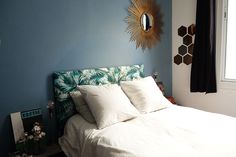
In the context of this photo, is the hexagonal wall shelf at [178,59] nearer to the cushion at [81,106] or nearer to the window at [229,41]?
the window at [229,41]

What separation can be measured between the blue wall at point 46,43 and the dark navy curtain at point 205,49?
1.08 m

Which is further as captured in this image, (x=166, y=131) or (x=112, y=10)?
(x=112, y=10)

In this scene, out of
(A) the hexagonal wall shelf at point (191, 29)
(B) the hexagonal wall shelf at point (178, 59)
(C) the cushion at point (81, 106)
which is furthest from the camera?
(B) the hexagonal wall shelf at point (178, 59)

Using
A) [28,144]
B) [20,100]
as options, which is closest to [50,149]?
[28,144]

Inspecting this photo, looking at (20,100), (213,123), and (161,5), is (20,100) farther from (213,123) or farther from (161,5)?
(161,5)

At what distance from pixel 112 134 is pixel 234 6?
2426 mm

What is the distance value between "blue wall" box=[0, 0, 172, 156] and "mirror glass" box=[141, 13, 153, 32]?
0.33 meters

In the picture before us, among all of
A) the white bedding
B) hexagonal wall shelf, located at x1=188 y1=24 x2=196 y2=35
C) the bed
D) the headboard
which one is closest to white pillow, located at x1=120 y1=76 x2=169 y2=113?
the bed

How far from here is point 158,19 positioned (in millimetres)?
3080

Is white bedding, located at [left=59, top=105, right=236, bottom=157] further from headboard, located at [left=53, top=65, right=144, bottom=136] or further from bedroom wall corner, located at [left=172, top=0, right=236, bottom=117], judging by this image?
bedroom wall corner, located at [left=172, top=0, right=236, bottom=117]

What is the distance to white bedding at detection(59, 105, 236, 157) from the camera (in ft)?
4.63

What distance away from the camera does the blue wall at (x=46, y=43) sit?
74.1 inches

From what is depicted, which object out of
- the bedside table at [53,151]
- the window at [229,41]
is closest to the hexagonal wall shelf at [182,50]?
the window at [229,41]

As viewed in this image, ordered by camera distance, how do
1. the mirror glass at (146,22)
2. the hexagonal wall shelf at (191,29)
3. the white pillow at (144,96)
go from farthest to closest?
the hexagonal wall shelf at (191,29)
the mirror glass at (146,22)
the white pillow at (144,96)
